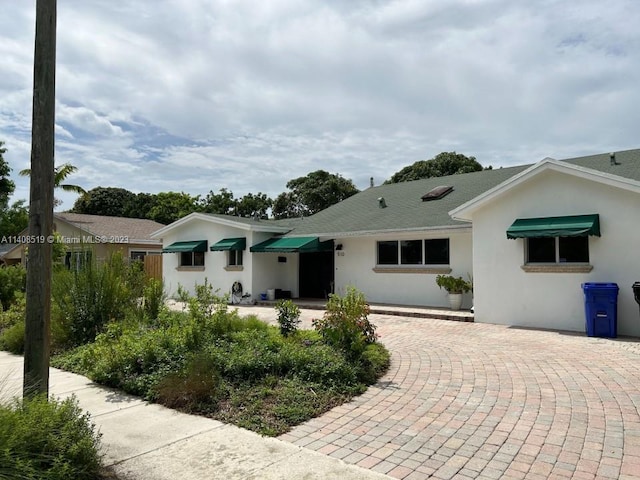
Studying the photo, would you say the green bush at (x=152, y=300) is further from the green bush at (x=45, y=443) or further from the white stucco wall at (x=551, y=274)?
the white stucco wall at (x=551, y=274)

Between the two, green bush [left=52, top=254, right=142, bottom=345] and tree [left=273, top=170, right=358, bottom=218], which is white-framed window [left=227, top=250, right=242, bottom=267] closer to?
green bush [left=52, top=254, right=142, bottom=345]

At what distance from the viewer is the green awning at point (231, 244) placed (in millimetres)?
19922

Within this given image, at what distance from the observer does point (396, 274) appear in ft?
57.3

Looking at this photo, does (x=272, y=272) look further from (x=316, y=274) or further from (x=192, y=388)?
(x=192, y=388)

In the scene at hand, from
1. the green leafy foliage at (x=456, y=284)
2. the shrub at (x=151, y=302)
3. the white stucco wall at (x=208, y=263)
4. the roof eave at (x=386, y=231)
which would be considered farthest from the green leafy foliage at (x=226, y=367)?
the white stucco wall at (x=208, y=263)

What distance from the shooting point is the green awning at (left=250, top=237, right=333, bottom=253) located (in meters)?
18.6

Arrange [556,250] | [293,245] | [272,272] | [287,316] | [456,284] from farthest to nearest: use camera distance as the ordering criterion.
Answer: [272,272], [293,245], [456,284], [556,250], [287,316]

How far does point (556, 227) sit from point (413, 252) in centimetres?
615

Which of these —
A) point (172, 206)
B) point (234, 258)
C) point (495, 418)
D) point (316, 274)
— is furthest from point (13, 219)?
point (495, 418)

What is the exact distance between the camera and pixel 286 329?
8.98m

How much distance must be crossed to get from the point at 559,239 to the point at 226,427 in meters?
10.8

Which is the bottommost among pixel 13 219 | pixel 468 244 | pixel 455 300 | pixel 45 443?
pixel 45 443

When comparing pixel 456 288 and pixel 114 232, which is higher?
pixel 114 232

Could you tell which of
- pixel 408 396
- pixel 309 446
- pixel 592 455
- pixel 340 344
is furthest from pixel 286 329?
pixel 592 455
